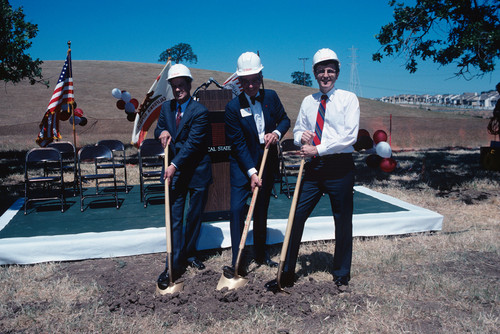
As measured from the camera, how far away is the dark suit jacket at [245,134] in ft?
13.6

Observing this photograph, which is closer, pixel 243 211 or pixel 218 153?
pixel 243 211

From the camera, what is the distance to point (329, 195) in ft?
13.0

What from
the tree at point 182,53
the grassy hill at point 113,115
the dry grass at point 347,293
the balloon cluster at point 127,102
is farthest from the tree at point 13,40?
the tree at point 182,53

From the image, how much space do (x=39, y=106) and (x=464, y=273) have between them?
36.9 m

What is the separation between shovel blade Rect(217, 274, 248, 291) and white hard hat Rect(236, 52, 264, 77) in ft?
6.30

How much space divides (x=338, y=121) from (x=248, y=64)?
3.23 ft

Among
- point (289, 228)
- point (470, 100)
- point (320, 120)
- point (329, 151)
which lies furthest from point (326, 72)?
point (470, 100)

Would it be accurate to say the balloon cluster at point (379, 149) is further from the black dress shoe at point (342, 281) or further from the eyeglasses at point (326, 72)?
the eyeglasses at point (326, 72)

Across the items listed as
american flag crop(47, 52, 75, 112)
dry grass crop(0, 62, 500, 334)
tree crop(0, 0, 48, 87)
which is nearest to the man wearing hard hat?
dry grass crop(0, 62, 500, 334)

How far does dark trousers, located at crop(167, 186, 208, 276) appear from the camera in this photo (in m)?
4.34

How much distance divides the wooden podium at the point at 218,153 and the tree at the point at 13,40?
12262mm

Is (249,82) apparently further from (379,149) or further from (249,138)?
(379,149)

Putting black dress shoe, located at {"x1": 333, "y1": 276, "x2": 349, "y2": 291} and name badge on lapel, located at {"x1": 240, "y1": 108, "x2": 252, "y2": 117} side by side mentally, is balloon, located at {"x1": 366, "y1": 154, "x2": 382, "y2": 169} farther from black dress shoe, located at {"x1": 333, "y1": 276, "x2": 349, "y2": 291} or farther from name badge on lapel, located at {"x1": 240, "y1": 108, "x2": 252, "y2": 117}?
name badge on lapel, located at {"x1": 240, "y1": 108, "x2": 252, "y2": 117}

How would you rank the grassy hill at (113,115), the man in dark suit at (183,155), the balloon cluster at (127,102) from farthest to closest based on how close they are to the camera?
the grassy hill at (113,115)
the balloon cluster at (127,102)
the man in dark suit at (183,155)
